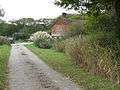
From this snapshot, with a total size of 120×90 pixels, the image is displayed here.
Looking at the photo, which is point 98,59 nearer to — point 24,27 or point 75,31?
point 75,31

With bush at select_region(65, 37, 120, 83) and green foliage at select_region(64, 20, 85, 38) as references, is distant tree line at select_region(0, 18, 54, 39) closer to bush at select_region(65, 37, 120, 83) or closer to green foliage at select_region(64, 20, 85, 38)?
green foliage at select_region(64, 20, 85, 38)

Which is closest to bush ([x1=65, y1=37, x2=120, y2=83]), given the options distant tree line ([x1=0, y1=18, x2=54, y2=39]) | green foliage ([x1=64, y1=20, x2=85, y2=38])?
green foliage ([x1=64, y1=20, x2=85, y2=38])

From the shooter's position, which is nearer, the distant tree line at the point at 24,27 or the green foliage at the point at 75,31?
the green foliage at the point at 75,31

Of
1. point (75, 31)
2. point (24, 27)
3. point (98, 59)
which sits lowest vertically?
point (24, 27)

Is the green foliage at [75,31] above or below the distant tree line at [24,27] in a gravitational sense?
above

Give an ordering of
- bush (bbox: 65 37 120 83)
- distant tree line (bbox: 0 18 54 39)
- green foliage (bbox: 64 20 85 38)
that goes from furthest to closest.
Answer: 1. distant tree line (bbox: 0 18 54 39)
2. green foliage (bbox: 64 20 85 38)
3. bush (bbox: 65 37 120 83)

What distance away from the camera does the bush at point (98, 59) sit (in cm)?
1539

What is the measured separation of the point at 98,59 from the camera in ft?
57.6

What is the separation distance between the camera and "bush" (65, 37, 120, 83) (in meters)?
15.4

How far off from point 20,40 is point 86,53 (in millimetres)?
83288

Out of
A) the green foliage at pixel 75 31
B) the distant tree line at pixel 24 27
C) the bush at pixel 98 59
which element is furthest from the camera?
the distant tree line at pixel 24 27

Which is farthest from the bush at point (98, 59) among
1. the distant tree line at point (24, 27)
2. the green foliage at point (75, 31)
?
the distant tree line at point (24, 27)

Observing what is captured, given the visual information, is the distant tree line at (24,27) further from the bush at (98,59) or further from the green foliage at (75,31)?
the bush at (98,59)

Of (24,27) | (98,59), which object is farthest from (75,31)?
(24,27)
